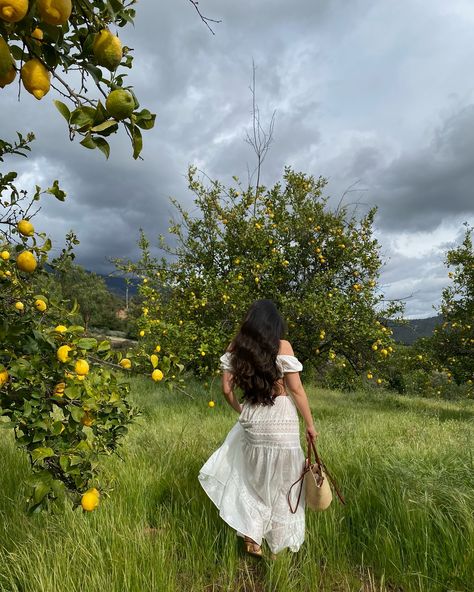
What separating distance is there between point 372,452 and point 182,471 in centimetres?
180

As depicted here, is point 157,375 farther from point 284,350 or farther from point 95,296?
point 95,296

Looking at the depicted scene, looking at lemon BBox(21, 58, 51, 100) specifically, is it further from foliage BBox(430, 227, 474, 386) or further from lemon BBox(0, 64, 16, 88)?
foliage BBox(430, 227, 474, 386)

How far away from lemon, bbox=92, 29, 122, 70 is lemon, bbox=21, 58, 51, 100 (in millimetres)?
125

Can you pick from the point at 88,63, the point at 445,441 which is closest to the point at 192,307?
the point at 445,441

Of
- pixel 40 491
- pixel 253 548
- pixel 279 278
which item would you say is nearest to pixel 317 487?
pixel 253 548

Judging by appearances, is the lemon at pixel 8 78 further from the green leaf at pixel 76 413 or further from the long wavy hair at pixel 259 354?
the long wavy hair at pixel 259 354

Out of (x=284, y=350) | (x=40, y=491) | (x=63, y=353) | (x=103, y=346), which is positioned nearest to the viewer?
(x=40, y=491)

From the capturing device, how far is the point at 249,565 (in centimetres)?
259

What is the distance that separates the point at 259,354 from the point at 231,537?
47.3 inches

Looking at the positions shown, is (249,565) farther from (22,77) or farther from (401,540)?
A: (22,77)

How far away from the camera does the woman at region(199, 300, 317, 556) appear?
2707mm

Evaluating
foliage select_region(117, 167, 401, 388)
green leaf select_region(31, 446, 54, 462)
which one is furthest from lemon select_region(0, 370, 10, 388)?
foliage select_region(117, 167, 401, 388)

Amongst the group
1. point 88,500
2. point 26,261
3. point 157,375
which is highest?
point 26,261

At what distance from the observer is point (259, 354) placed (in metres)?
2.90
